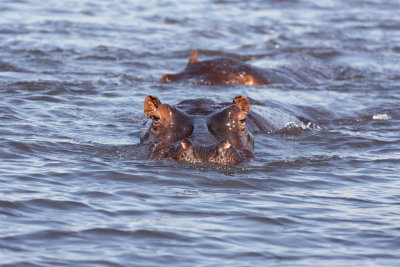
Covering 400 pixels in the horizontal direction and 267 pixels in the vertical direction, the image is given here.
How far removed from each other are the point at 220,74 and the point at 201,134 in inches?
246

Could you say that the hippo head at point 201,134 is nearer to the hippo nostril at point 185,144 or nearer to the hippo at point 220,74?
the hippo nostril at point 185,144

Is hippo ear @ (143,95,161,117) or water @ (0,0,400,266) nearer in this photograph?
water @ (0,0,400,266)

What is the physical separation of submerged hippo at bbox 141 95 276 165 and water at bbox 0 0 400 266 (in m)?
0.13

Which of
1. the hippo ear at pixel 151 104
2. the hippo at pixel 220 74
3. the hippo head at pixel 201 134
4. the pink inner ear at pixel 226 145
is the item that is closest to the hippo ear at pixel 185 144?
the hippo head at pixel 201 134

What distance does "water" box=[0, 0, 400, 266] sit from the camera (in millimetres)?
5730

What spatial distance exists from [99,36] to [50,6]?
4942mm

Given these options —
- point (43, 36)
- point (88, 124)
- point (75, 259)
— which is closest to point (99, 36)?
point (43, 36)

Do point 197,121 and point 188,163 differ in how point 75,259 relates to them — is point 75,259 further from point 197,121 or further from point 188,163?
point 197,121

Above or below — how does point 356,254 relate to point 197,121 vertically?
below

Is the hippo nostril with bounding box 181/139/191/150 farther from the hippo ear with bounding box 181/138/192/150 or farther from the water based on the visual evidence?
the water

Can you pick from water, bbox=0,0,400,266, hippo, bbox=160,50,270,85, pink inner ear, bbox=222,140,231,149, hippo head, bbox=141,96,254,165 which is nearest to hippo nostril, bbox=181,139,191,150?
hippo head, bbox=141,96,254,165

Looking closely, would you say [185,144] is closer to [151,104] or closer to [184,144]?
[184,144]

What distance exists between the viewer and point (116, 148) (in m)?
8.94

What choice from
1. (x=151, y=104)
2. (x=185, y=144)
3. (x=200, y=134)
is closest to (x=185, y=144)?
(x=185, y=144)
